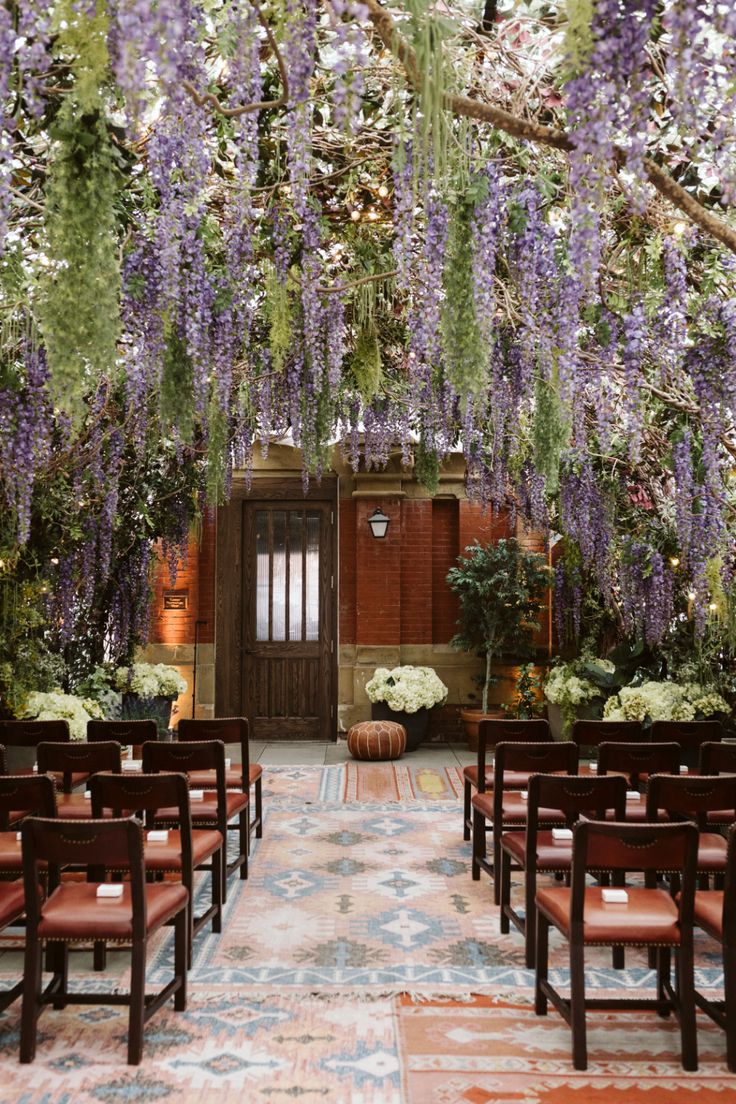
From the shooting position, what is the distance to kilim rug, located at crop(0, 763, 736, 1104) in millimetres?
2525

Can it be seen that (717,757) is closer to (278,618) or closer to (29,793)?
(29,793)

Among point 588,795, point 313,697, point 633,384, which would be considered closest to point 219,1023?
point 588,795

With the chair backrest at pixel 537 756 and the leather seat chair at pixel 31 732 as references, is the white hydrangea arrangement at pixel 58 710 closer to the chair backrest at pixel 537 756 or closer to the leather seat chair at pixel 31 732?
the leather seat chair at pixel 31 732

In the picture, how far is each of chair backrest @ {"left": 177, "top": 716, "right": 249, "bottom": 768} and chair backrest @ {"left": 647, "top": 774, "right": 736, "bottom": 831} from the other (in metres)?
2.27

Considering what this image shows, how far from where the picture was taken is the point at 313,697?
360 inches

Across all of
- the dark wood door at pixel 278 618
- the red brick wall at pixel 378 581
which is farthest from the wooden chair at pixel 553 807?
the dark wood door at pixel 278 618

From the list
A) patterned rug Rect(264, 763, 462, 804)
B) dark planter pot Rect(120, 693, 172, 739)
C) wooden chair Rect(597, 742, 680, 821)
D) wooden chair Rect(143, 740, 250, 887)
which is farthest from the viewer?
dark planter pot Rect(120, 693, 172, 739)

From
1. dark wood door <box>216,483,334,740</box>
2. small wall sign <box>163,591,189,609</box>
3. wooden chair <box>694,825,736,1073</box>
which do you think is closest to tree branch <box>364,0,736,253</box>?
wooden chair <box>694,825,736,1073</box>

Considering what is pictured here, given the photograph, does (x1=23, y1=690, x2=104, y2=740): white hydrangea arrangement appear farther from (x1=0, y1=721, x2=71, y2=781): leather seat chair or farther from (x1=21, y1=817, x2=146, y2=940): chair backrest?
(x1=21, y1=817, x2=146, y2=940): chair backrest

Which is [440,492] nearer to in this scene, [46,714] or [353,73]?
[46,714]

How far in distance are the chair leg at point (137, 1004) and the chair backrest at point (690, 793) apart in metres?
1.91

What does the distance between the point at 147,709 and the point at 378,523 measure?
288cm

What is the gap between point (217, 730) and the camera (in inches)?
193

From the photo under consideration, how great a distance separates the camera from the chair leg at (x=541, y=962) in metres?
2.95
